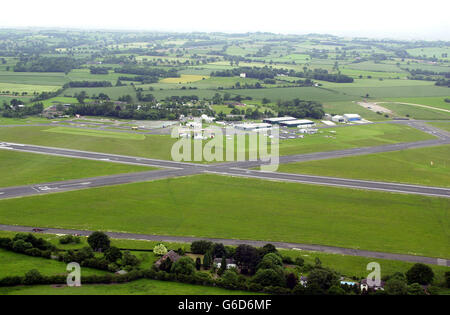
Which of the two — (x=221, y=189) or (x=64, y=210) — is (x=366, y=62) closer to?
(x=221, y=189)

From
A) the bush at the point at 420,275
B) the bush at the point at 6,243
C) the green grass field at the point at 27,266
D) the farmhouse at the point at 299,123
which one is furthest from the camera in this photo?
the farmhouse at the point at 299,123

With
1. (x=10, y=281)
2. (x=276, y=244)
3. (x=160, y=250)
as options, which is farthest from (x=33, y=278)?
(x=276, y=244)

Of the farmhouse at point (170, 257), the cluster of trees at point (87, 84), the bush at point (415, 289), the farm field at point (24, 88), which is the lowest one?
the bush at point (415, 289)

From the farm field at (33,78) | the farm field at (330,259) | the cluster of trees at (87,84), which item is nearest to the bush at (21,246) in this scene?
the farm field at (330,259)

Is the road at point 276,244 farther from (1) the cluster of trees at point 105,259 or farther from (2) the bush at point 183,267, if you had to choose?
(2) the bush at point 183,267

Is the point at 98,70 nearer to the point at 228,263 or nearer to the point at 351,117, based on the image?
the point at 351,117

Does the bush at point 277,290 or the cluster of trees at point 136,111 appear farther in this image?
the cluster of trees at point 136,111
